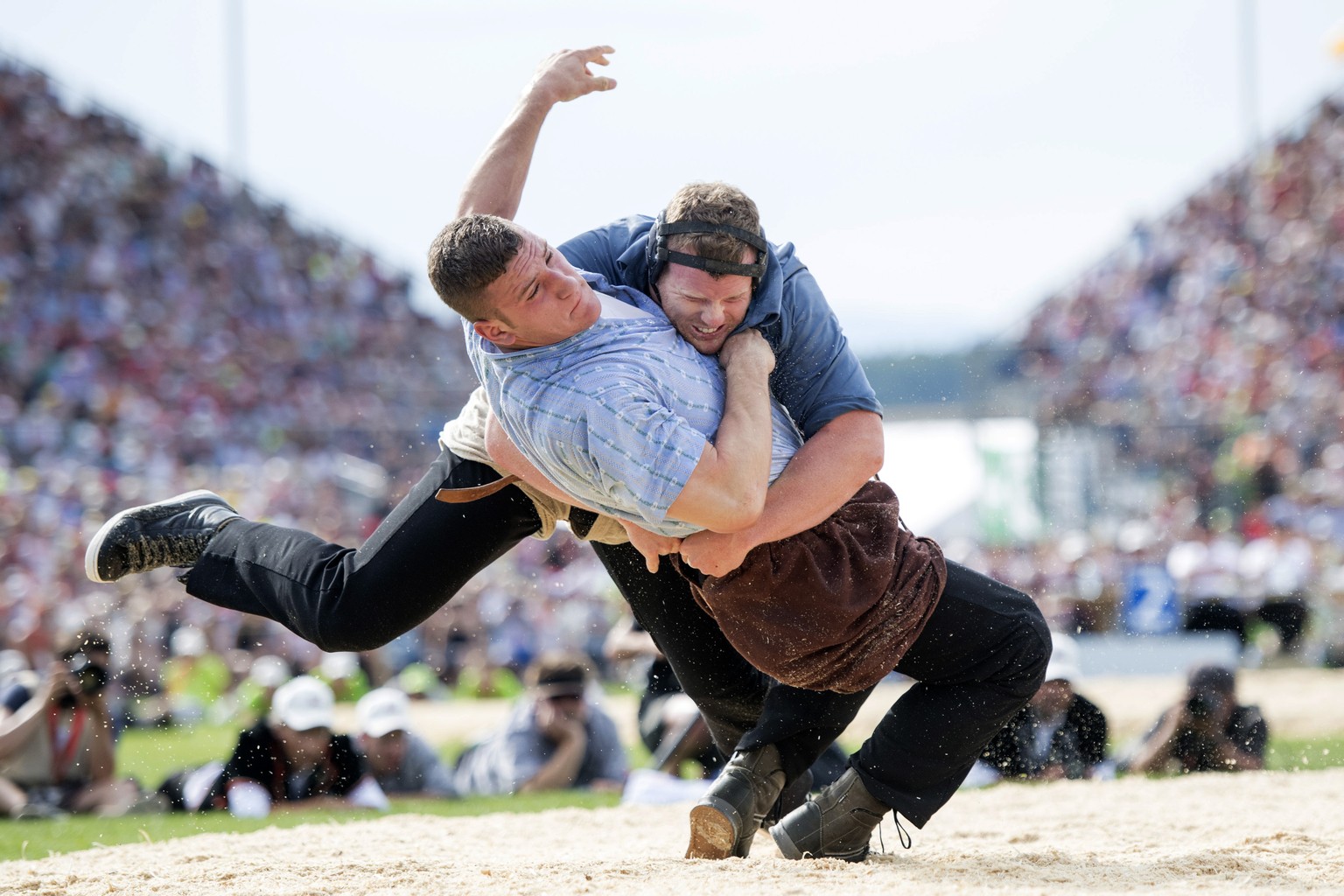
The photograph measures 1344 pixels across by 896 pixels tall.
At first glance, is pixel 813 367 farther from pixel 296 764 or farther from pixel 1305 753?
pixel 1305 753

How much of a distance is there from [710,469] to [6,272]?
1670cm

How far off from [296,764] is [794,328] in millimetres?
4254

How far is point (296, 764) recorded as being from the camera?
253 inches

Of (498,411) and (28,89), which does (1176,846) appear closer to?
(498,411)

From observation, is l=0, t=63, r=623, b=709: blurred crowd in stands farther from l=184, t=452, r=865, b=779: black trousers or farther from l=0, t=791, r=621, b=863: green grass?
l=184, t=452, r=865, b=779: black trousers

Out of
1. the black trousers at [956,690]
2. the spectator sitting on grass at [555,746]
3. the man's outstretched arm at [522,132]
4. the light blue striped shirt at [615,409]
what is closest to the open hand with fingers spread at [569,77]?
the man's outstretched arm at [522,132]

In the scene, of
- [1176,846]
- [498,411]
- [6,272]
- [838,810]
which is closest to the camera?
[498,411]

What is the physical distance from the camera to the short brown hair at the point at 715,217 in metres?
2.89

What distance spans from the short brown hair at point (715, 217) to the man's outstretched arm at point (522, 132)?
20.9 inches

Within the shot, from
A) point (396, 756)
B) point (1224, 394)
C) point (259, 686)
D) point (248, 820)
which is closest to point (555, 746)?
point (396, 756)

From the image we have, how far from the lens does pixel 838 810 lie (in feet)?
11.2

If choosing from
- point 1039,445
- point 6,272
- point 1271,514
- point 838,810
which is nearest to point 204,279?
point 6,272

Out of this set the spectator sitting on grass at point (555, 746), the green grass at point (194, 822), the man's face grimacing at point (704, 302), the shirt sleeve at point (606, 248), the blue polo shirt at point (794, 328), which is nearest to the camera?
the man's face grimacing at point (704, 302)

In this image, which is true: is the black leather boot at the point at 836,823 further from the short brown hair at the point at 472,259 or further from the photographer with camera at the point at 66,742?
the photographer with camera at the point at 66,742
